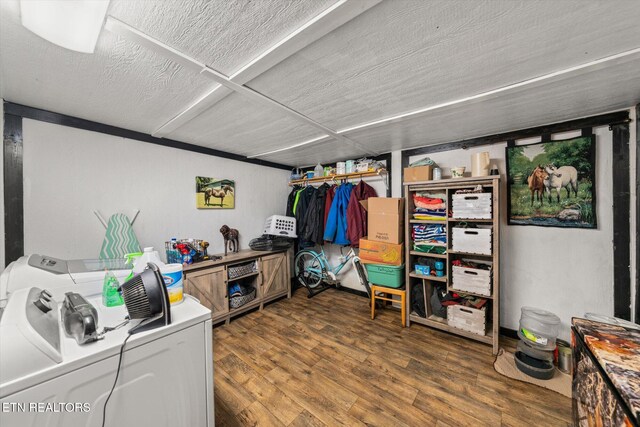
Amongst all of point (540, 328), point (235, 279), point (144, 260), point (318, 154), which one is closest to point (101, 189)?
point (144, 260)

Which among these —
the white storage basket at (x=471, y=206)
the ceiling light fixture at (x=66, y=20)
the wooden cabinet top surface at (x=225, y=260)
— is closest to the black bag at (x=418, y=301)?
the white storage basket at (x=471, y=206)

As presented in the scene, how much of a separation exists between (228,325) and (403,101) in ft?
9.68

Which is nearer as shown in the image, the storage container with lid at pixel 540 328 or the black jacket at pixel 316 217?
the storage container with lid at pixel 540 328

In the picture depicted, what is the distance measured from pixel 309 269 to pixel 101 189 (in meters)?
2.77

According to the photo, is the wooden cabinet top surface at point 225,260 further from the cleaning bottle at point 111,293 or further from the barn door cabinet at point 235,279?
the cleaning bottle at point 111,293

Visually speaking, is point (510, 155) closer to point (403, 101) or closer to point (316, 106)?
point (403, 101)

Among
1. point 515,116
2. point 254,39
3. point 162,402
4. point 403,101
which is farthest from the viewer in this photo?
point 515,116

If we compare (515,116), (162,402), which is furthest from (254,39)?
(515,116)

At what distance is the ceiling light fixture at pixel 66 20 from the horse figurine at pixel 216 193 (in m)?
1.90

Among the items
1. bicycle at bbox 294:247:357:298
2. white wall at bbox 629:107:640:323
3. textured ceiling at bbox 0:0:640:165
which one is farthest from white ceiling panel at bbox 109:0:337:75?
bicycle at bbox 294:247:357:298

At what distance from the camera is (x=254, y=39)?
1.04 m

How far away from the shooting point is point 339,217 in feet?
10.6

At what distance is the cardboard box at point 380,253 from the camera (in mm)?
2492

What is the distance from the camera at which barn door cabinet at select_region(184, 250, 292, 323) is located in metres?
2.31
